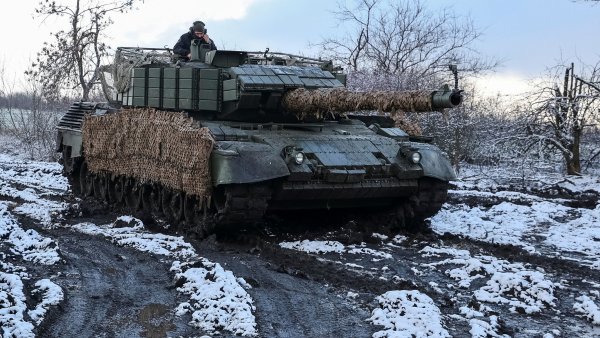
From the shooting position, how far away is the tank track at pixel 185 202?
10070 mm

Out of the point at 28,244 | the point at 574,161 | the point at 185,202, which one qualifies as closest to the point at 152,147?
the point at 185,202

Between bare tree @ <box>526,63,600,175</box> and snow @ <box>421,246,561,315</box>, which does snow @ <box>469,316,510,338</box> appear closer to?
snow @ <box>421,246,561,315</box>

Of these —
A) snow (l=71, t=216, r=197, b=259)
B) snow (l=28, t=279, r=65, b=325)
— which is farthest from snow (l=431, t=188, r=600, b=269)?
snow (l=28, t=279, r=65, b=325)

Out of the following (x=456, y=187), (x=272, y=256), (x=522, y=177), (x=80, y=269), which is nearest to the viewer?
(x=80, y=269)

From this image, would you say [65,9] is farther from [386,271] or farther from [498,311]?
[498,311]

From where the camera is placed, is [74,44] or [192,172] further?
[74,44]

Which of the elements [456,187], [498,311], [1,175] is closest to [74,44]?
[1,175]

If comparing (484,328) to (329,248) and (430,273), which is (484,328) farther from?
(329,248)

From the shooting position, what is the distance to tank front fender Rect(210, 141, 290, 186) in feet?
32.3

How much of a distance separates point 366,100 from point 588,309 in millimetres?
3547

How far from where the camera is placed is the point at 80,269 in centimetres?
864

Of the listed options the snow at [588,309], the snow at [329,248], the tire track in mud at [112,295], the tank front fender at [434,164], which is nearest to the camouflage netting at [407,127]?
the tank front fender at [434,164]

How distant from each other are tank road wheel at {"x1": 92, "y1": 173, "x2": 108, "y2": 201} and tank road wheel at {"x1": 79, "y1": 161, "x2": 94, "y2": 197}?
0.12 meters

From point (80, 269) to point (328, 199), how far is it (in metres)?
3.43
